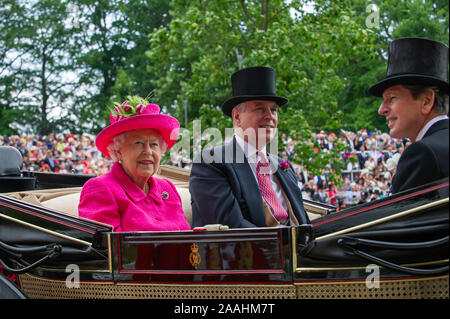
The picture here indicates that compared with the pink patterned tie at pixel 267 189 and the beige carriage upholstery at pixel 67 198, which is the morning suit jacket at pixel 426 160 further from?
the beige carriage upholstery at pixel 67 198

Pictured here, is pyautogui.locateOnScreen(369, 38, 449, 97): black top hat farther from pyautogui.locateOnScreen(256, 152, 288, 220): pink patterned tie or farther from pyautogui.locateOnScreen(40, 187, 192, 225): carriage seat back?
pyautogui.locateOnScreen(40, 187, 192, 225): carriage seat back

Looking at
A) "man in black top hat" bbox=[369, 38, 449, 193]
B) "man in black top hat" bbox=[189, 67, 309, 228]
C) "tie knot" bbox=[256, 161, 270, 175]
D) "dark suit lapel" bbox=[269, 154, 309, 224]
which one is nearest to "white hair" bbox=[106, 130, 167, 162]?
"man in black top hat" bbox=[189, 67, 309, 228]

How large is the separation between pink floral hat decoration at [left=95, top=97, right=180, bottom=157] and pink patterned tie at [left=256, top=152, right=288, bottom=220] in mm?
570

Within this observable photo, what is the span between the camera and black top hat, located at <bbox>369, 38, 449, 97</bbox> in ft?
6.73

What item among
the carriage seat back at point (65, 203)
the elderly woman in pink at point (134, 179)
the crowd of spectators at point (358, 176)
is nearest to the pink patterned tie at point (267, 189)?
the elderly woman in pink at point (134, 179)

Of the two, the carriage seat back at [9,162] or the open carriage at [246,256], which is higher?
the carriage seat back at [9,162]

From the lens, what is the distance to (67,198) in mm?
3326

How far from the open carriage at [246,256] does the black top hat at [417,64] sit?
20.7 inches

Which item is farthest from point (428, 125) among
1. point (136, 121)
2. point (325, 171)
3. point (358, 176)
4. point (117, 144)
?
point (358, 176)

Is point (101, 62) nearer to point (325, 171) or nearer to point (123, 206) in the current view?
point (325, 171)

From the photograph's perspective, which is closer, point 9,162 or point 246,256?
point 246,256

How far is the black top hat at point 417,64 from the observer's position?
205cm

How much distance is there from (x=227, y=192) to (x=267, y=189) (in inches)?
11.6
